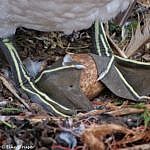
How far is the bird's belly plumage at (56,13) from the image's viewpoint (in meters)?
2.31

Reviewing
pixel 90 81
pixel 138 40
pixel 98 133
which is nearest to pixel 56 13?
pixel 90 81

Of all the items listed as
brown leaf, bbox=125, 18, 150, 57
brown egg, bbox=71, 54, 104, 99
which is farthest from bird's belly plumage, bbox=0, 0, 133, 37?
brown leaf, bbox=125, 18, 150, 57

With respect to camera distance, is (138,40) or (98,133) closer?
(98,133)

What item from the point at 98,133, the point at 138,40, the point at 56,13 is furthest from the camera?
the point at 138,40

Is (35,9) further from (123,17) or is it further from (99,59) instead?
(123,17)

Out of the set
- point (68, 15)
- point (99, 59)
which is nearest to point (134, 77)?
point (99, 59)

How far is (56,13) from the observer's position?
236 cm

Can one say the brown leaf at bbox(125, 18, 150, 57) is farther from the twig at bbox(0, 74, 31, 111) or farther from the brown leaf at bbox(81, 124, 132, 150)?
the brown leaf at bbox(81, 124, 132, 150)

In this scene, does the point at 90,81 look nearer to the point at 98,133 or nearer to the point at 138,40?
the point at 138,40

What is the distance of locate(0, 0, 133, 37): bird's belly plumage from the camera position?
2307mm

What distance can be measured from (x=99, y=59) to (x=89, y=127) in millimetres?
691

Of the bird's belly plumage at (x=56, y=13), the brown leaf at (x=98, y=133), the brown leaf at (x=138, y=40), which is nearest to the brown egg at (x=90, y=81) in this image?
the bird's belly plumage at (x=56, y=13)

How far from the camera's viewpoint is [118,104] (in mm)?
2346

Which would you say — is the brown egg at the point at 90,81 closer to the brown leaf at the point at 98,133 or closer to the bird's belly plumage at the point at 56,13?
the bird's belly plumage at the point at 56,13
